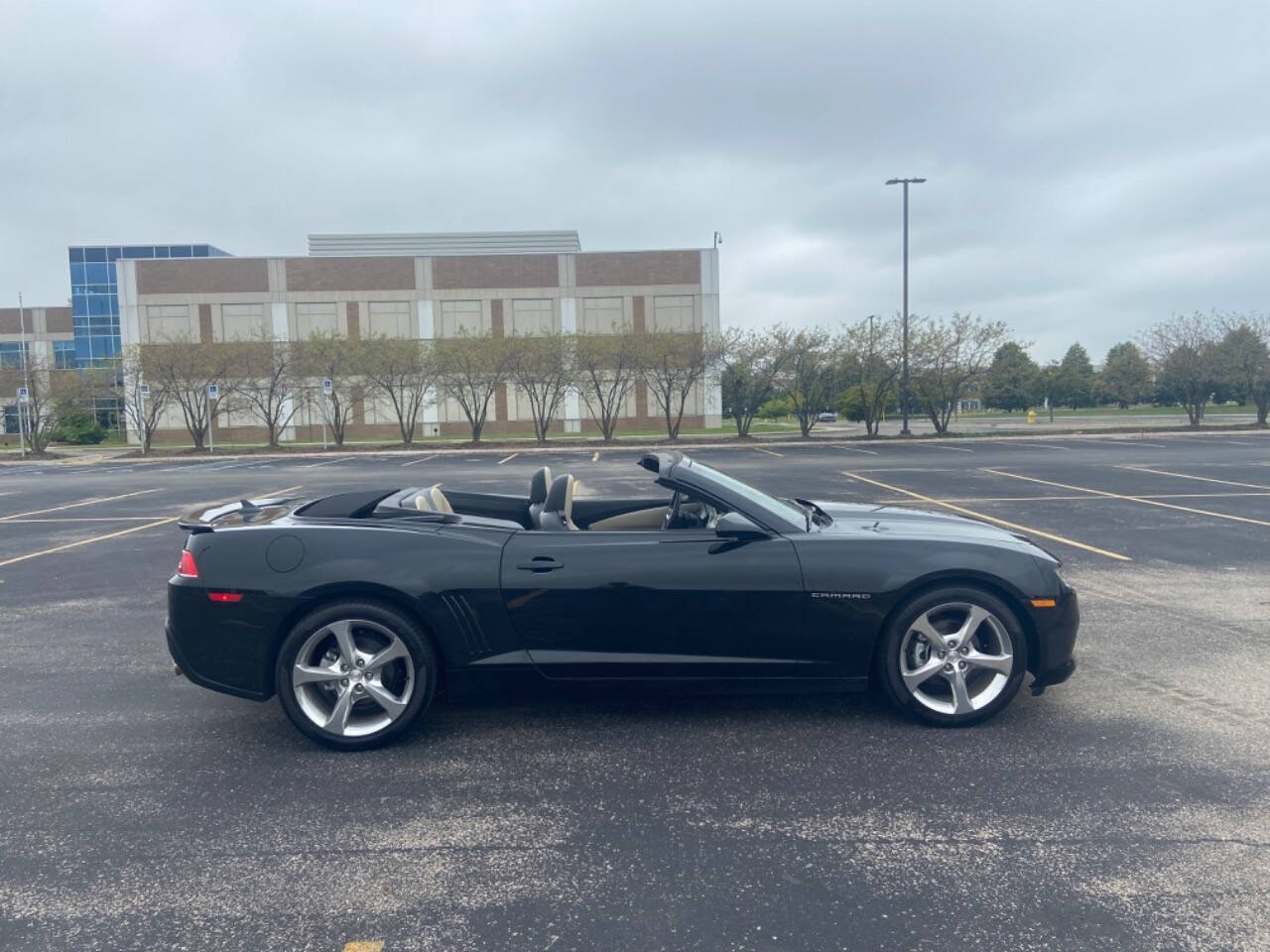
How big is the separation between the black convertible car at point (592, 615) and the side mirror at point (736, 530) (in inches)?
0.7

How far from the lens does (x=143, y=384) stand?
37875 mm

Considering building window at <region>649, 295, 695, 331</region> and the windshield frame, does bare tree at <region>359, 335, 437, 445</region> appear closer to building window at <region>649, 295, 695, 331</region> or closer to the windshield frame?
building window at <region>649, 295, 695, 331</region>

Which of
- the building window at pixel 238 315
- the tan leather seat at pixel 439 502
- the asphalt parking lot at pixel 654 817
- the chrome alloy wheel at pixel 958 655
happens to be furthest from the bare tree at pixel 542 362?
the chrome alloy wheel at pixel 958 655

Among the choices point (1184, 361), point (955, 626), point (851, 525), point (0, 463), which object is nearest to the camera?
point (955, 626)

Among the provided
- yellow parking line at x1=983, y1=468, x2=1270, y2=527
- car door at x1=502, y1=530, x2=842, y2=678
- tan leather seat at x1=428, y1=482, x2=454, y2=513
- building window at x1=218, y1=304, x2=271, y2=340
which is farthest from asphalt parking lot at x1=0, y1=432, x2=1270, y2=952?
building window at x1=218, y1=304, x2=271, y2=340

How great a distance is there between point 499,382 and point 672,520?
35.6 meters

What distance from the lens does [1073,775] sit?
3.77 m

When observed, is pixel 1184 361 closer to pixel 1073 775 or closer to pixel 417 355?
pixel 417 355

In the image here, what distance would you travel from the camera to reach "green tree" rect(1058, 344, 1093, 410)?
90.9 metres

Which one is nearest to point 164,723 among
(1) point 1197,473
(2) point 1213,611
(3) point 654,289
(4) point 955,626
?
(4) point 955,626

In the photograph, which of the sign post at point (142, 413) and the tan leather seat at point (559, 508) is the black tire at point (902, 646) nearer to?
the tan leather seat at point (559, 508)

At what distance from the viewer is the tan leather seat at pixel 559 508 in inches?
176

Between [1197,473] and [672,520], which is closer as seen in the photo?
[672,520]

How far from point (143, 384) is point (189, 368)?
193cm
